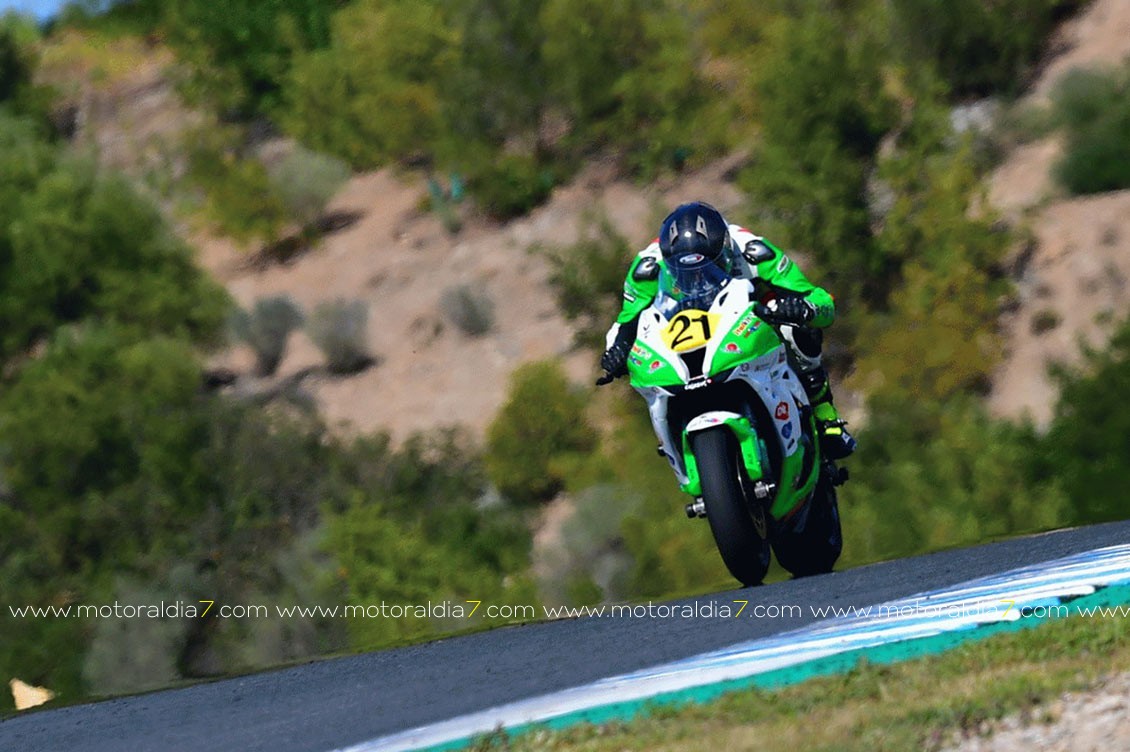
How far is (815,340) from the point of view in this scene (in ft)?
34.2

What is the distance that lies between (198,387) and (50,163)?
988 cm

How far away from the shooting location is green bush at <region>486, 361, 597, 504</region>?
98.1 feet

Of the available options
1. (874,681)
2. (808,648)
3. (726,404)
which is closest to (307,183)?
(726,404)

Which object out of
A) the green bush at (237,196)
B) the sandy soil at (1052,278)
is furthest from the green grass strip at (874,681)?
the green bush at (237,196)

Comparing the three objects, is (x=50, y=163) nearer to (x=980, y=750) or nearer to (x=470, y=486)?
(x=470, y=486)

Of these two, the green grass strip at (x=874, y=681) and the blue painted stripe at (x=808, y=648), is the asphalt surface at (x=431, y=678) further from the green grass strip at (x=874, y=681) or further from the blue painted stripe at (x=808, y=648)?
the green grass strip at (x=874, y=681)

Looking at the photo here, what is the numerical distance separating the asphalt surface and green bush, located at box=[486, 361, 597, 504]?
20345 millimetres

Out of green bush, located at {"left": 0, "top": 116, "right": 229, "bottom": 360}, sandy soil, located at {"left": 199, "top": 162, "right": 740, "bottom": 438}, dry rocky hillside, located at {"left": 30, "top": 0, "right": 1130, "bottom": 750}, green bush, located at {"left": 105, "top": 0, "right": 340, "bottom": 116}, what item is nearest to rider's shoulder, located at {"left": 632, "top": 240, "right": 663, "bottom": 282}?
dry rocky hillside, located at {"left": 30, "top": 0, "right": 1130, "bottom": 750}

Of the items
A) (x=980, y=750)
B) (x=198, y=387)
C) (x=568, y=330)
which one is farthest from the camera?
(x=198, y=387)

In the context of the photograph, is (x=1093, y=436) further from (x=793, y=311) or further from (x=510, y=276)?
(x=510, y=276)

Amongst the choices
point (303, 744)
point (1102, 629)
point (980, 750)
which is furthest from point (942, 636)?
point (303, 744)

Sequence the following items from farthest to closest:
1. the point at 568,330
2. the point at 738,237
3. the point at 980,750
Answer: the point at 568,330, the point at 738,237, the point at 980,750

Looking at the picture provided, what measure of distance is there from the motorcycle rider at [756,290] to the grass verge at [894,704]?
408cm

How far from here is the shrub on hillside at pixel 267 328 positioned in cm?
3716
